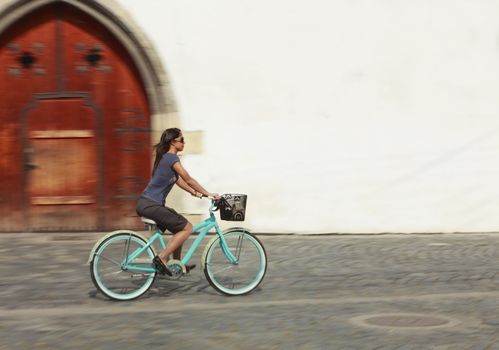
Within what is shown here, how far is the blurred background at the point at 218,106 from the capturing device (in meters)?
13.1

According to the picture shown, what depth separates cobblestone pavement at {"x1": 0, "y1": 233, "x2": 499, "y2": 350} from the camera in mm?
6633

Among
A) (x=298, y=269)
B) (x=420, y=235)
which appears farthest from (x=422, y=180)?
(x=298, y=269)

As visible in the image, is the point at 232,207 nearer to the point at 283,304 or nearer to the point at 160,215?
the point at 160,215

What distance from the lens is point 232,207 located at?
840 centimetres

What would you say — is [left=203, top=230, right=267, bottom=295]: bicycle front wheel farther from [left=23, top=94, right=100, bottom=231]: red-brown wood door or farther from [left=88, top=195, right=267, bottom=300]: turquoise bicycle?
[left=23, top=94, right=100, bottom=231]: red-brown wood door

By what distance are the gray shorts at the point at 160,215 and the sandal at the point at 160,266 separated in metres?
0.31

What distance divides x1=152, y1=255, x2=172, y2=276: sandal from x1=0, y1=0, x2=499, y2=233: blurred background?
483cm

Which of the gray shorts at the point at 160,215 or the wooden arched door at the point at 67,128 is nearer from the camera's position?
the gray shorts at the point at 160,215

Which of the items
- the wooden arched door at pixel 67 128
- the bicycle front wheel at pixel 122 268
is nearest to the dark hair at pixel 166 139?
the bicycle front wheel at pixel 122 268

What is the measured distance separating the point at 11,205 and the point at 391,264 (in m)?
5.67

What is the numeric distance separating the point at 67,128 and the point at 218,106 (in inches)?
86.7

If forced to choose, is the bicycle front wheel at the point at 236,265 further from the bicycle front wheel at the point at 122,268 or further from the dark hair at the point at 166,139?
the dark hair at the point at 166,139

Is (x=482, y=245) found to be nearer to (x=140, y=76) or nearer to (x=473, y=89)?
(x=473, y=89)

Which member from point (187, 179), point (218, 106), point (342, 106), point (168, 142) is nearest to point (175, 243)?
point (187, 179)
